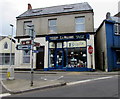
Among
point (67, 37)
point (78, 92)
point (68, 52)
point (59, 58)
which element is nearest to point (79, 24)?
point (67, 37)

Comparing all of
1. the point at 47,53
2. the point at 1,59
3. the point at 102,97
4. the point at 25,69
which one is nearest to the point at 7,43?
the point at 1,59

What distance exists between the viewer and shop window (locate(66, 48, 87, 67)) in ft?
60.4

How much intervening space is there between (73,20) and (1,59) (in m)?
14.8

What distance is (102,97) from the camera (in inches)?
239

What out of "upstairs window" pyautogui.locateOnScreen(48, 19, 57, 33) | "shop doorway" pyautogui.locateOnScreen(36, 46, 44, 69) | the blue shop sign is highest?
"upstairs window" pyautogui.locateOnScreen(48, 19, 57, 33)

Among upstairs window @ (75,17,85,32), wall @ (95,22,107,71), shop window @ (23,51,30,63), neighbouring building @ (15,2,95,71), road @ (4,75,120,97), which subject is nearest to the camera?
road @ (4,75,120,97)

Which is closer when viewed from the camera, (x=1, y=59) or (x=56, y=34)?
(x=56, y=34)

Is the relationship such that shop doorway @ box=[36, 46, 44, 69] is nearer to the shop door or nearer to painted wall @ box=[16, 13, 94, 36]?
the shop door

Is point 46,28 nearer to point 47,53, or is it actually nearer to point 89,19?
point 47,53

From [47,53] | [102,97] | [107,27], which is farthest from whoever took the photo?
[47,53]

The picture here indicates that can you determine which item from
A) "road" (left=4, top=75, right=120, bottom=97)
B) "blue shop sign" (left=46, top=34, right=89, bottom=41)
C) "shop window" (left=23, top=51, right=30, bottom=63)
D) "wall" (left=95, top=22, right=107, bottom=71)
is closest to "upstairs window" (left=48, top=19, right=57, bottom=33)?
"blue shop sign" (left=46, top=34, right=89, bottom=41)

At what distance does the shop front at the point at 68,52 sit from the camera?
1841 centimetres

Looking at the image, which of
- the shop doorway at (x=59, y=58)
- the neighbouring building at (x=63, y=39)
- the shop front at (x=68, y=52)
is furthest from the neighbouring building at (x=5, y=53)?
the shop doorway at (x=59, y=58)

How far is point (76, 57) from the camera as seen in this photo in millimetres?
18797
